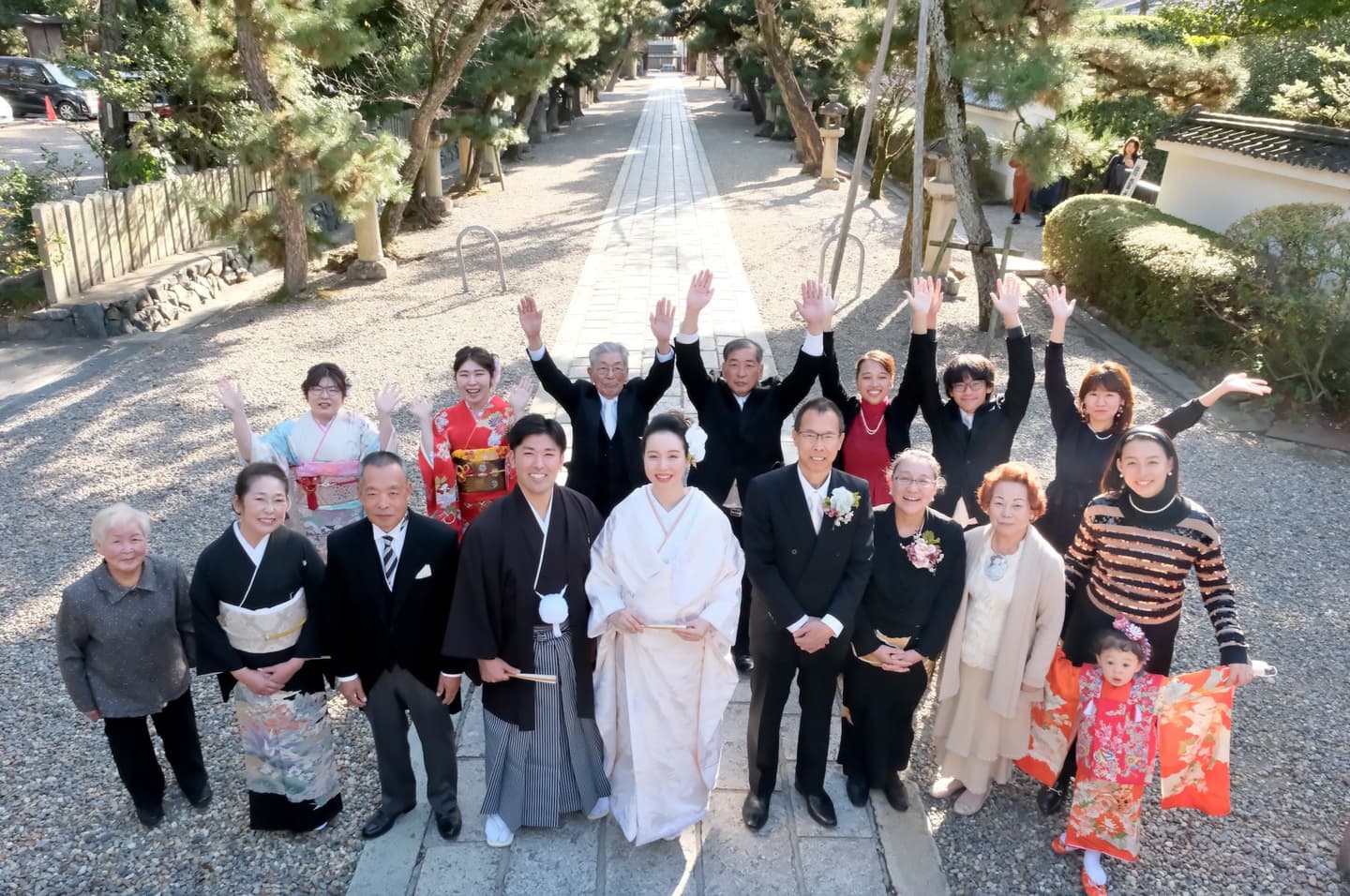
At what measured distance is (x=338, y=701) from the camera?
14.5ft

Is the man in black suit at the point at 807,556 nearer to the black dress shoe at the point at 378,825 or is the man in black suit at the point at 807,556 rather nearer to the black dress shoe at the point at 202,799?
the black dress shoe at the point at 378,825

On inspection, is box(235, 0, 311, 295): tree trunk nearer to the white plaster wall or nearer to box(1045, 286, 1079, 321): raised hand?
box(1045, 286, 1079, 321): raised hand

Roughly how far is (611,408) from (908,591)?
1.75 metres

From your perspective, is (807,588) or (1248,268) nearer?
(807,588)

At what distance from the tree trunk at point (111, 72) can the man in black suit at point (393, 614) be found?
1087cm

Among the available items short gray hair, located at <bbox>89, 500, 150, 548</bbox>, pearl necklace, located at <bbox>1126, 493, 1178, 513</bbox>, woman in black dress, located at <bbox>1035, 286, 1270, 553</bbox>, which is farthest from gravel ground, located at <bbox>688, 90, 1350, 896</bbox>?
short gray hair, located at <bbox>89, 500, 150, 548</bbox>

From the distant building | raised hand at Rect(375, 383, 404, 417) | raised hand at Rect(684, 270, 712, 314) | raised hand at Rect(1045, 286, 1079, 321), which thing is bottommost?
raised hand at Rect(375, 383, 404, 417)

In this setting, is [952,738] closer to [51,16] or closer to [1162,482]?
[1162,482]

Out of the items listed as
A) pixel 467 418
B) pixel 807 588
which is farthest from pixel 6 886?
pixel 807 588

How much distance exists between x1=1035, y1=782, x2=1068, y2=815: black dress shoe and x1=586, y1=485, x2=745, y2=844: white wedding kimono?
4.55ft

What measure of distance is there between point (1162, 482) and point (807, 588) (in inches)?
53.1

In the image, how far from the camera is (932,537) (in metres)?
3.37

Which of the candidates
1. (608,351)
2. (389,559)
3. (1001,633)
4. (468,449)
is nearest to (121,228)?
(468,449)

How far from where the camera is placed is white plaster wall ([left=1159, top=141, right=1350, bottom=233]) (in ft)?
29.9
